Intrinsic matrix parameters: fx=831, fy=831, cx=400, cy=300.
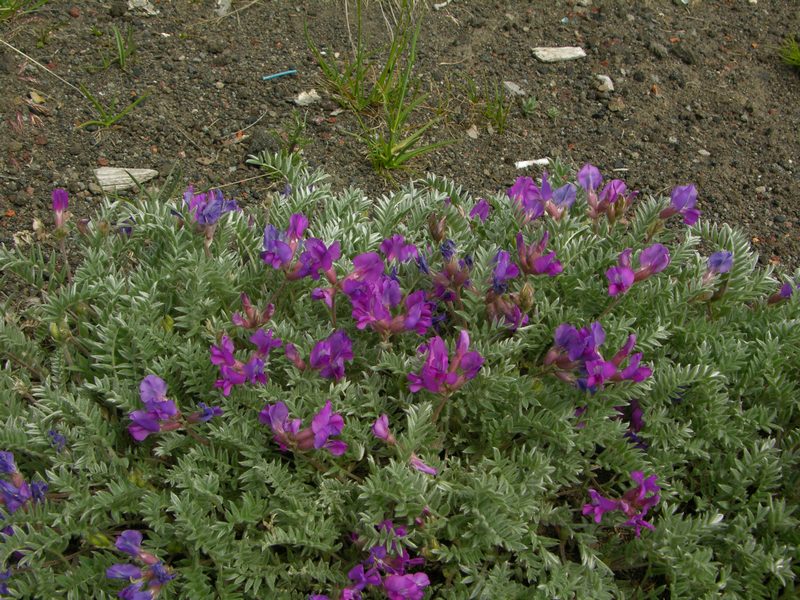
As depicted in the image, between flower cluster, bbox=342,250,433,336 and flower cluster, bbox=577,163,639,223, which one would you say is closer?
flower cluster, bbox=342,250,433,336

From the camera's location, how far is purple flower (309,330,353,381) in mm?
2096

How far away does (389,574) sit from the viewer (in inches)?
78.4

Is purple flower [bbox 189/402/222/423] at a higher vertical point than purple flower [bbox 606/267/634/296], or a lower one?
lower

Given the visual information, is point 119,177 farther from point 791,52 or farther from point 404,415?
point 791,52

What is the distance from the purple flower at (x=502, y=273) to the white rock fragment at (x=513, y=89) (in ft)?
7.07

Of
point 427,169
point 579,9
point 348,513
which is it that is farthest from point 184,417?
point 579,9

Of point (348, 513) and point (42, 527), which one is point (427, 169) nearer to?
point (348, 513)

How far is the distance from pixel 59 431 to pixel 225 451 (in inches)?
16.8

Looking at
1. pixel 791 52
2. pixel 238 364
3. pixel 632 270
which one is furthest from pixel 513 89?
pixel 238 364

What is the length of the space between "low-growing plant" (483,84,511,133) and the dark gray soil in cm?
4

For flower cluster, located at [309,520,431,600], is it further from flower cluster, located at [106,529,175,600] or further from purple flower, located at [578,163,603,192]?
purple flower, located at [578,163,603,192]

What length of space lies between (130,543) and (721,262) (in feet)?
5.68

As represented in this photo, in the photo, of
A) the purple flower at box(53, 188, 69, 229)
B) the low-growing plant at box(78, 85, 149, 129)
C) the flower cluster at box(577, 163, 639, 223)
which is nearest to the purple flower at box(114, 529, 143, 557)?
the purple flower at box(53, 188, 69, 229)

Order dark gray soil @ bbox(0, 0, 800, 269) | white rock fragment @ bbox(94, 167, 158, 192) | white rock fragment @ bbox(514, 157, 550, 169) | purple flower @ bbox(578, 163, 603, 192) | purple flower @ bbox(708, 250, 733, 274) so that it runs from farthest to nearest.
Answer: white rock fragment @ bbox(514, 157, 550, 169), dark gray soil @ bbox(0, 0, 800, 269), white rock fragment @ bbox(94, 167, 158, 192), purple flower @ bbox(578, 163, 603, 192), purple flower @ bbox(708, 250, 733, 274)
